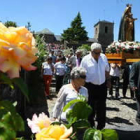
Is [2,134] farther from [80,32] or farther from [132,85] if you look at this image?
[80,32]

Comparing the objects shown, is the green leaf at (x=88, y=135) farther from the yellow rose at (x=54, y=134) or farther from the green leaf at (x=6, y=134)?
the green leaf at (x=6, y=134)

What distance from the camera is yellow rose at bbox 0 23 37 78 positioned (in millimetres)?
619

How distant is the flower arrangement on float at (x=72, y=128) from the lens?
29.6 inches

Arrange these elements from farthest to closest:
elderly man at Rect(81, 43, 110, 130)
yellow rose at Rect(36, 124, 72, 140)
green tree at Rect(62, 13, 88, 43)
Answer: green tree at Rect(62, 13, 88, 43)
elderly man at Rect(81, 43, 110, 130)
yellow rose at Rect(36, 124, 72, 140)

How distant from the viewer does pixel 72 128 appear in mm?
923

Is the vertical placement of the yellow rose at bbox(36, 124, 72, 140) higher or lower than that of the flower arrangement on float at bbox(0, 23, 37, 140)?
lower

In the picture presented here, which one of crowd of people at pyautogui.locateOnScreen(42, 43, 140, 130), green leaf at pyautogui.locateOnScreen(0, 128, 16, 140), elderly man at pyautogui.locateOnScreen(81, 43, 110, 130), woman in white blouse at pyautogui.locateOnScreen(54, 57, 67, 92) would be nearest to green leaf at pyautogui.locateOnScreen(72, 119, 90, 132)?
green leaf at pyautogui.locateOnScreen(0, 128, 16, 140)

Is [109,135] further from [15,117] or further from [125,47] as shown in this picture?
[125,47]

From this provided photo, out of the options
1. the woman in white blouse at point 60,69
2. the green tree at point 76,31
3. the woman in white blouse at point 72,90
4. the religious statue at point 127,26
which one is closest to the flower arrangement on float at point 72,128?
the woman in white blouse at point 72,90

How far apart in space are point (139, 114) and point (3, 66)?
17.1 ft

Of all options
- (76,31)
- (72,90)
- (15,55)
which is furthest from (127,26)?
(76,31)

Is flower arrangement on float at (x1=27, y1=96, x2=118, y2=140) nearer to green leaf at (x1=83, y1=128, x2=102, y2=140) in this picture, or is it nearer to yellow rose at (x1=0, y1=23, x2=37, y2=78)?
green leaf at (x1=83, y1=128, x2=102, y2=140)

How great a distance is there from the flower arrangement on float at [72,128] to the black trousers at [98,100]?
12.4 feet

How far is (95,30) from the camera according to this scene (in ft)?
298
